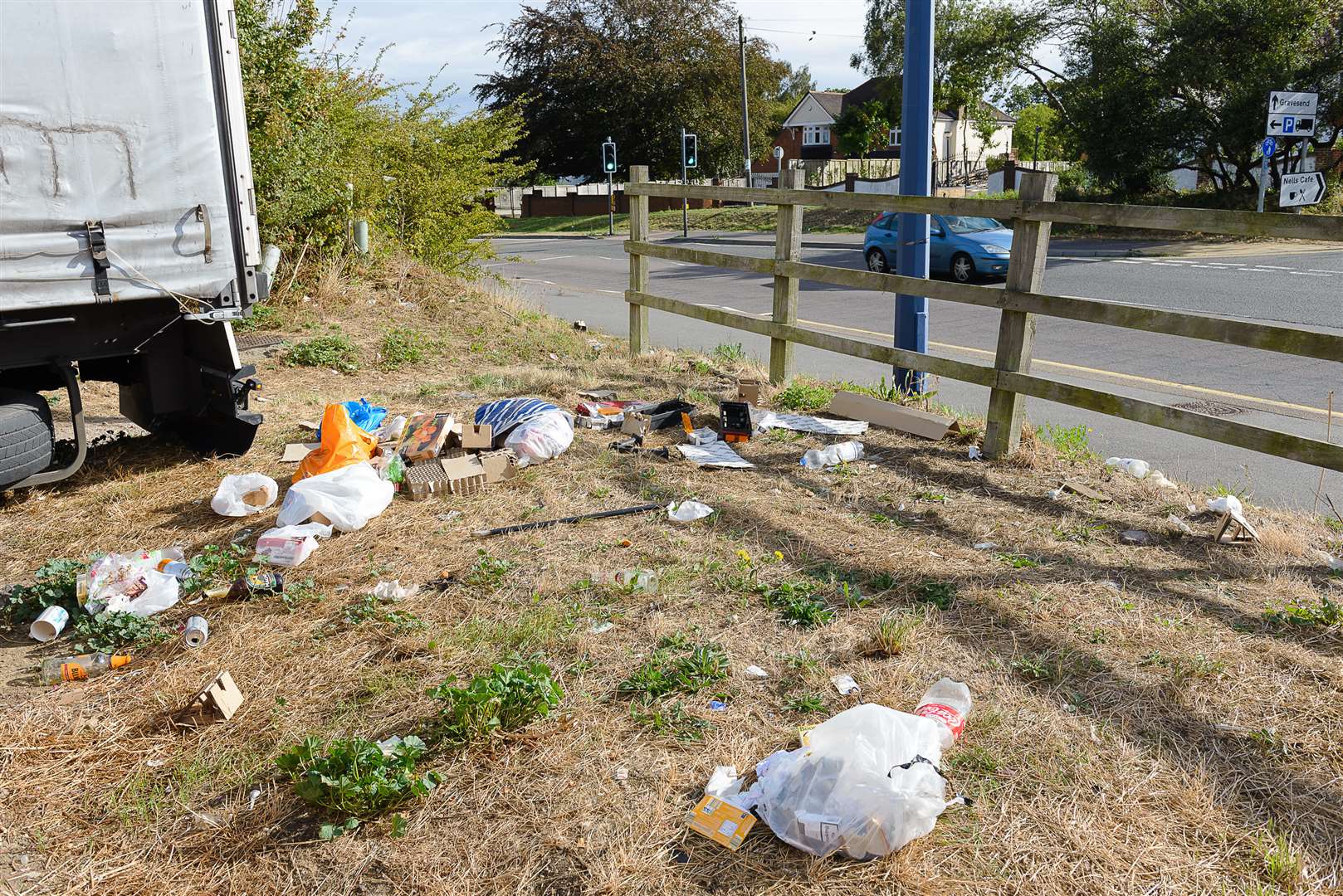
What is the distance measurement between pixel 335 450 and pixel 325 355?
12.5 feet

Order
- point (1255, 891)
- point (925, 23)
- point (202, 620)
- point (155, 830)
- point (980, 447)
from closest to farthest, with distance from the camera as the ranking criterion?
1. point (1255, 891)
2. point (155, 830)
3. point (202, 620)
4. point (980, 447)
5. point (925, 23)

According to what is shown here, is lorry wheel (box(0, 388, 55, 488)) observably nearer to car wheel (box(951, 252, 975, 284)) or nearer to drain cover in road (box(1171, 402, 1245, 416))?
drain cover in road (box(1171, 402, 1245, 416))

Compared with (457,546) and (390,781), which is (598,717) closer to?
(390,781)

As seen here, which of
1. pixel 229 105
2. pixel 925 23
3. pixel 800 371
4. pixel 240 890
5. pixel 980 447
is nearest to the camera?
pixel 240 890

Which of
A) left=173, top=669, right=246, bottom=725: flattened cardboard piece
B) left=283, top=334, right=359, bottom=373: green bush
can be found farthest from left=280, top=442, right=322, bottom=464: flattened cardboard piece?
left=173, top=669, right=246, bottom=725: flattened cardboard piece

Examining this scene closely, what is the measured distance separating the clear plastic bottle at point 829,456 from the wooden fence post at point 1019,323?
83cm

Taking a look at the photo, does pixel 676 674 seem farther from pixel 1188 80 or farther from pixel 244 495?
pixel 1188 80

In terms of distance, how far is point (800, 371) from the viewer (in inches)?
371

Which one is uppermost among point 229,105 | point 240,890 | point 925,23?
point 925,23

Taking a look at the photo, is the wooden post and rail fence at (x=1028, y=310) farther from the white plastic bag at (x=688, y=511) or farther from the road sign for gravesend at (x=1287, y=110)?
the road sign for gravesend at (x=1287, y=110)

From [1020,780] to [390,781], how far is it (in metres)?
1.86

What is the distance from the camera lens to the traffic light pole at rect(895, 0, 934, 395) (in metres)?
7.09

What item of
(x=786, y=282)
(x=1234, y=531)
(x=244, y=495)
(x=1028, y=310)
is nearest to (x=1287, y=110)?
(x=786, y=282)

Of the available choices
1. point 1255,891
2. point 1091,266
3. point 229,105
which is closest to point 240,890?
point 1255,891
